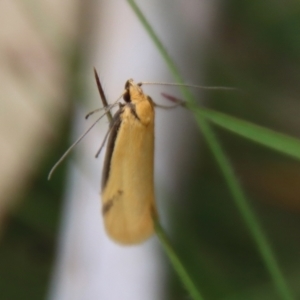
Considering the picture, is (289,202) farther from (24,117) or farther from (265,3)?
(24,117)

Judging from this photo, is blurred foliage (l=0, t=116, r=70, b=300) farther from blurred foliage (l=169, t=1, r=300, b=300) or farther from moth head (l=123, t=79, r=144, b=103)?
moth head (l=123, t=79, r=144, b=103)

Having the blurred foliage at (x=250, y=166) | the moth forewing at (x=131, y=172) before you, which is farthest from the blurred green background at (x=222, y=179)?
the moth forewing at (x=131, y=172)

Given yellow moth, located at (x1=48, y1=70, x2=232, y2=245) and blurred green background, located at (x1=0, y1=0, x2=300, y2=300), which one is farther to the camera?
blurred green background, located at (x1=0, y1=0, x2=300, y2=300)

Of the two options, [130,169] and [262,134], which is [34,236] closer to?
Result: [130,169]

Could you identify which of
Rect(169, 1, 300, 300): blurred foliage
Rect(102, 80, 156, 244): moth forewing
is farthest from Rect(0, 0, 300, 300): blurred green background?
Rect(102, 80, 156, 244): moth forewing

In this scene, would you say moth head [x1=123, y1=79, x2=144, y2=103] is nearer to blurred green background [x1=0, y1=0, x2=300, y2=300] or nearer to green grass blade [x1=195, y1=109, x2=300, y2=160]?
green grass blade [x1=195, y1=109, x2=300, y2=160]

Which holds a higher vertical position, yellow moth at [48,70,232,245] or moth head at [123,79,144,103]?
moth head at [123,79,144,103]

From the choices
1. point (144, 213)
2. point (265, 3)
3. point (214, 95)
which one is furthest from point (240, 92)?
point (144, 213)
